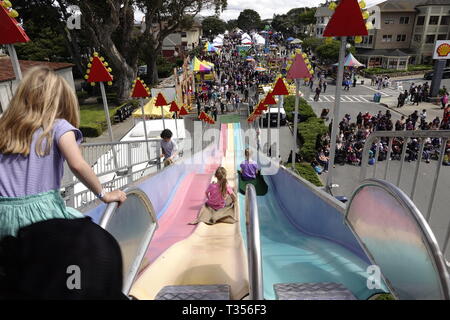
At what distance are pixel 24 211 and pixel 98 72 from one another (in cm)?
658

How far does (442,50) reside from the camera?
2597cm

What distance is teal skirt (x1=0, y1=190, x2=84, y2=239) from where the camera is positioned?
1.60m

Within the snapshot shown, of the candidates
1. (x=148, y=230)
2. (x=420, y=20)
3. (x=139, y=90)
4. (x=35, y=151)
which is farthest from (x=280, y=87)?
(x=420, y=20)

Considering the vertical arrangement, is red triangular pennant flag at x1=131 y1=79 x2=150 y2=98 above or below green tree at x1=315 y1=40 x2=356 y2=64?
below

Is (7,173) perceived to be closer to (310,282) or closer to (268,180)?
(310,282)

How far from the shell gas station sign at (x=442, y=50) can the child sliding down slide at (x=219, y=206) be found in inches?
1127

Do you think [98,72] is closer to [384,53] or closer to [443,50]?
[443,50]

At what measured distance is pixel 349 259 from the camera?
3.88m

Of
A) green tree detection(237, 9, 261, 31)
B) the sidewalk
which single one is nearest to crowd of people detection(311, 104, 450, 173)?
the sidewalk

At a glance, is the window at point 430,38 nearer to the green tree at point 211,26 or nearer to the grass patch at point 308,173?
the grass patch at point 308,173

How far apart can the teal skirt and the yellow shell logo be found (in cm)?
3193

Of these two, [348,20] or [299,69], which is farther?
[299,69]

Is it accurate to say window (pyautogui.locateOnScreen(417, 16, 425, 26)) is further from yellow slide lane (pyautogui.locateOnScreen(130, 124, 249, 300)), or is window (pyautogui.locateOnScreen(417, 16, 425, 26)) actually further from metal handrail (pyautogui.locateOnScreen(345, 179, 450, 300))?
metal handrail (pyautogui.locateOnScreen(345, 179, 450, 300))

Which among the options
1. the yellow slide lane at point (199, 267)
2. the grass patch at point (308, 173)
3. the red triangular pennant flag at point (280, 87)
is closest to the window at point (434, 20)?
the grass patch at point (308, 173)
